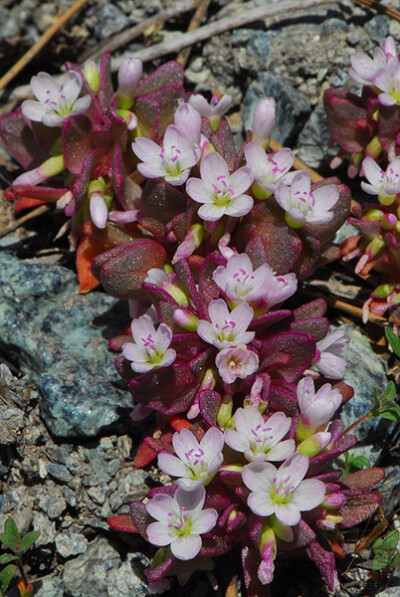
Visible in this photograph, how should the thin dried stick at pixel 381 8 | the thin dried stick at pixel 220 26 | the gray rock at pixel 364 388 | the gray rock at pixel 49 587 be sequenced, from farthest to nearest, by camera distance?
the thin dried stick at pixel 220 26, the thin dried stick at pixel 381 8, the gray rock at pixel 364 388, the gray rock at pixel 49 587

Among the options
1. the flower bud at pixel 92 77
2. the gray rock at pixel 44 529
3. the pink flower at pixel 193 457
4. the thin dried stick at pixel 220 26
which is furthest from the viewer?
the thin dried stick at pixel 220 26

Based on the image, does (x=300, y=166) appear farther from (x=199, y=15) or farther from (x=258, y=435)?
(x=258, y=435)

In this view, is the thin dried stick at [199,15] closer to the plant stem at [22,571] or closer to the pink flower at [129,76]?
the pink flower at [129,76]

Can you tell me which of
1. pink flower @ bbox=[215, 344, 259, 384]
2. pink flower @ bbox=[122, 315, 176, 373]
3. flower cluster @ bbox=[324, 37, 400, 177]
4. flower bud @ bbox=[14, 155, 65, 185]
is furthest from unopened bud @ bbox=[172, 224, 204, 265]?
flower cluster @ bbox=[324, 37, 400, 177]

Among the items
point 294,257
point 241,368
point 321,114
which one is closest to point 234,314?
point 241,368

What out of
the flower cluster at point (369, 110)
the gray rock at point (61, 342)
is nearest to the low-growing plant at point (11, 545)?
the gray rock at point (61, 342)

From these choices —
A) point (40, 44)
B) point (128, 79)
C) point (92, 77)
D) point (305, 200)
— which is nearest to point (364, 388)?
point (305, 200)

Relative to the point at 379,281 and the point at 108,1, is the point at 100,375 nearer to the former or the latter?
the point at 379,281
